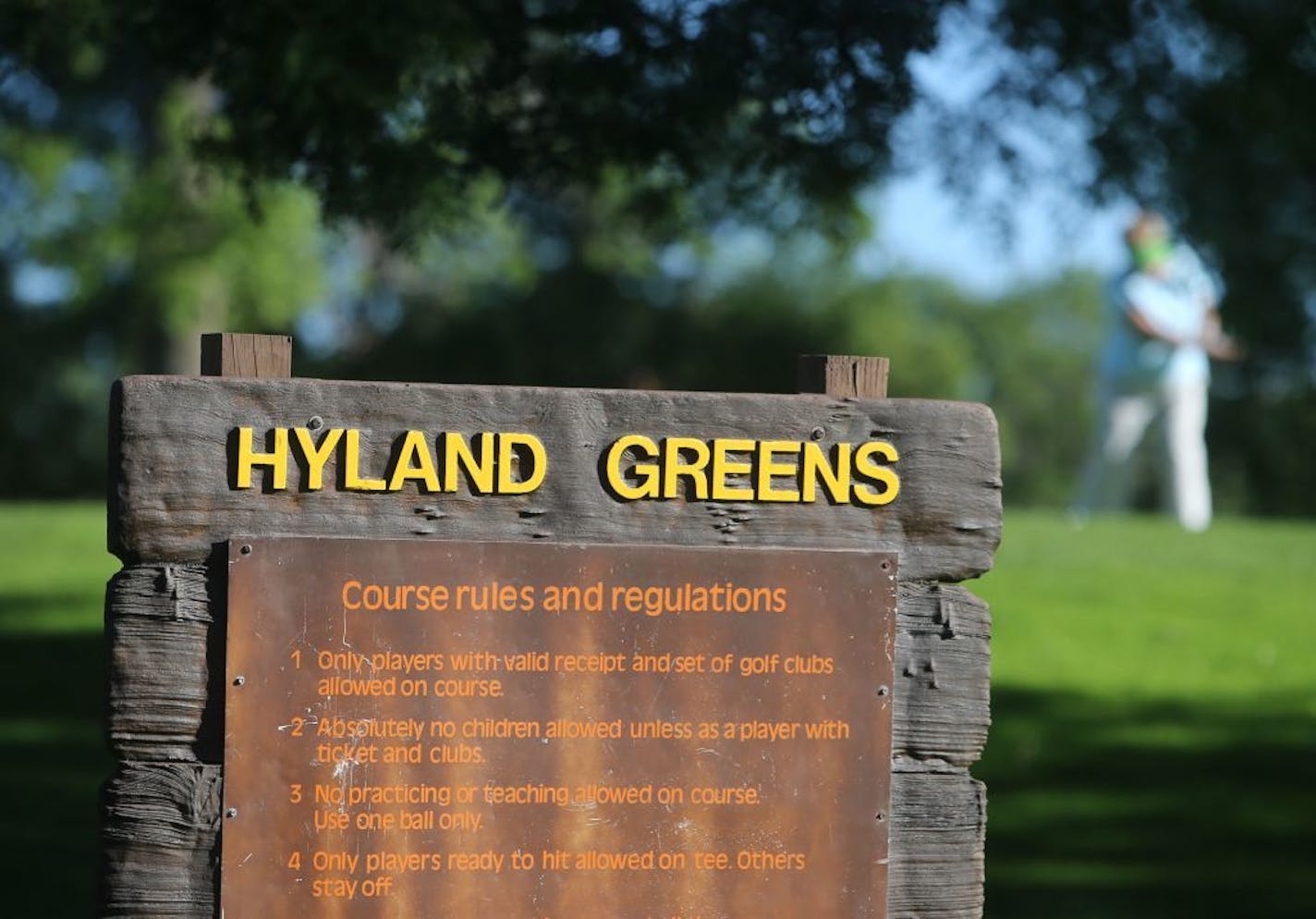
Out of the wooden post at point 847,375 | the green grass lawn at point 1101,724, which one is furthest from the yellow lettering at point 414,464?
the green grass lawn at point 1101,724

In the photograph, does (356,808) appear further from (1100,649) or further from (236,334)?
(1100,649)

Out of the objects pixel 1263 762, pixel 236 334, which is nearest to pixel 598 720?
pixel 236 334

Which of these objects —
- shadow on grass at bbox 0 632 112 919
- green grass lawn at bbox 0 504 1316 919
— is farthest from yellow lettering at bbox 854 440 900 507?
green grass lawn at bbox 0 504 1316 919

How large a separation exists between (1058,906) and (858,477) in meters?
3.23

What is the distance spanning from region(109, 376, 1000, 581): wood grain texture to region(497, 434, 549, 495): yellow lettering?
2 cm

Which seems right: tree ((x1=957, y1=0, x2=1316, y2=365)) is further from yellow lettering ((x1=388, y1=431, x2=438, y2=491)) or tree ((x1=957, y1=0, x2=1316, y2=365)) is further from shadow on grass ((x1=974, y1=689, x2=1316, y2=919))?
yellow lettering ((x1=388, y1=431, x2=438, y2=491))

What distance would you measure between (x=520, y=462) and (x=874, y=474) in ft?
2.46

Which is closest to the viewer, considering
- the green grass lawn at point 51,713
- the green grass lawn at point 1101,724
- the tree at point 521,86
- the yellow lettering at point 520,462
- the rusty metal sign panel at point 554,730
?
the rusty metal sign panel at point 554,730

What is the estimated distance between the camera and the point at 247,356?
3.68 meters

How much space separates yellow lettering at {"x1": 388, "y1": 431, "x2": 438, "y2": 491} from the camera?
3637 millimetres

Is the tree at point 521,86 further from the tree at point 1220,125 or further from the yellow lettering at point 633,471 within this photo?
the yellow lettering at point 633,471

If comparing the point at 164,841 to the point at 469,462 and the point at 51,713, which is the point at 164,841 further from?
the point at 51,713

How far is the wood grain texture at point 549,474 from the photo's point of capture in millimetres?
3609

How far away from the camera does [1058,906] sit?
6465mm
